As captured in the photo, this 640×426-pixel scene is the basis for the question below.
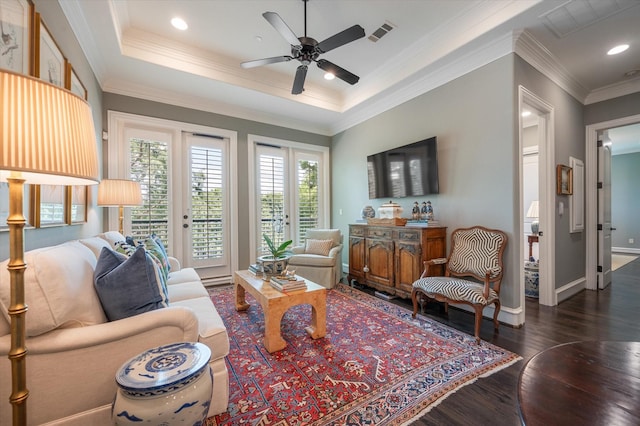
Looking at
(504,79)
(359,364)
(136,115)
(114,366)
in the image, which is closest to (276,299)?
(359,364)

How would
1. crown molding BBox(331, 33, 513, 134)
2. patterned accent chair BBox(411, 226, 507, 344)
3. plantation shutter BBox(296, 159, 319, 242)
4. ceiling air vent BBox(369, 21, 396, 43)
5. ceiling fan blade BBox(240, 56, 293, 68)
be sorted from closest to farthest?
patterned accent chair BBox(411, 226, 507, 344), ceiling fan blade BBox(240, 56, 293, 68), crown molding BBox(331, 33, 513, 134), ceiling air vent BBox(369, 21, 396, 43), plantation shutter BBox(296, 159, 319, 242)

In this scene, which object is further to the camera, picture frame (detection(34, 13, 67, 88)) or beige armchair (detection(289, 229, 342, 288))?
beige armchair (detection(289, 229, 342, 288))

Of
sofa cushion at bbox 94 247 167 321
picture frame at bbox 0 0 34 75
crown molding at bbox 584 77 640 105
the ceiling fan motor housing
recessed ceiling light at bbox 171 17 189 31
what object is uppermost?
recessed ceiling light at bbox 171 17 189 31

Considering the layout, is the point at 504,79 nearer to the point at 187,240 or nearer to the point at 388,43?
the point at 388,43

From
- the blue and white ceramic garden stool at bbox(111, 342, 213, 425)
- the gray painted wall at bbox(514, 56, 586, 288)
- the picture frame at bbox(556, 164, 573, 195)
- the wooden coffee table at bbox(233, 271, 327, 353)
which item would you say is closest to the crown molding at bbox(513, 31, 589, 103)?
the gray painted wall at bbox(514, 56, 586, 288)

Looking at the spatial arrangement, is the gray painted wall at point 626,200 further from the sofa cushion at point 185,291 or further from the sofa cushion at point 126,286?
the sofa cushion at point 126,286

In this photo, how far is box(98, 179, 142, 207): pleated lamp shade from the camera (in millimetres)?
2758

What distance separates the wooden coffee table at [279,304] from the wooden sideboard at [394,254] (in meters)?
1.27

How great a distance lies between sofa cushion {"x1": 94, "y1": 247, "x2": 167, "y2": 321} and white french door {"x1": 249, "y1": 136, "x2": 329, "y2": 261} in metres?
3.08

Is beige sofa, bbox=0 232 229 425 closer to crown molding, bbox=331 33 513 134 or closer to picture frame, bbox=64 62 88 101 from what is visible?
picture frame, bbox=64 62 88 101

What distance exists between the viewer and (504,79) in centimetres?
269

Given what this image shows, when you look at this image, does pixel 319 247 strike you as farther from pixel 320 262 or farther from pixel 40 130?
pixel 40 130

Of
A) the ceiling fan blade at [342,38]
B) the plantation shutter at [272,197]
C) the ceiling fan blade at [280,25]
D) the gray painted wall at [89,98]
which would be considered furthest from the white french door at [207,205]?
the ceiling fan blade at [342,38]

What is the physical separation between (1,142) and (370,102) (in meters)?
4.22
